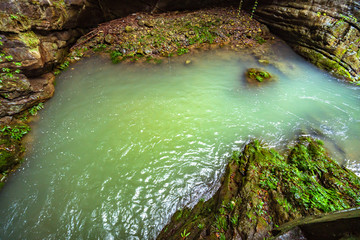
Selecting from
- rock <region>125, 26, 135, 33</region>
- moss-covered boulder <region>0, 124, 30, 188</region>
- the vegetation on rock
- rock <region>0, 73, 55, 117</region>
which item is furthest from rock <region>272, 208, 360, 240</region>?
rock <region>125, 26, 135, 33</region>

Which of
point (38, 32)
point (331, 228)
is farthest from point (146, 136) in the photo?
point (38, 32)

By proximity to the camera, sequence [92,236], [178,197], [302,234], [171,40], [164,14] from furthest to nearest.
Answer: [164,14] < [171,40] < [178,197] < [92,236] < [302,234]

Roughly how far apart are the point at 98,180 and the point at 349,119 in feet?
26.0

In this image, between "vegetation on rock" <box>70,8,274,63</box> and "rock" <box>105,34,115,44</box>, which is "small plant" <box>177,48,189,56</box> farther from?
"rock" <box>105,34,115,44</box>

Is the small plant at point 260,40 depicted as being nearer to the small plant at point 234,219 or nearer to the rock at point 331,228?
the small plant at point 234,219

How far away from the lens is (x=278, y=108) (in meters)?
6.04

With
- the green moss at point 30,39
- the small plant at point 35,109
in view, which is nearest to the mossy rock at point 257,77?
the small plant at point 35,109

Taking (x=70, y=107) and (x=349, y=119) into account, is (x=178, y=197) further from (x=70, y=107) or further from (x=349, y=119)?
(x=349, y=119)

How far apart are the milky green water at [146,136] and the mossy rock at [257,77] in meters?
0.34

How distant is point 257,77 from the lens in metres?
7.32

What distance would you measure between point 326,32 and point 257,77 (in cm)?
437

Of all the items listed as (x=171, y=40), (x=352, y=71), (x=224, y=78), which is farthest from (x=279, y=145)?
(x=171, y=40)

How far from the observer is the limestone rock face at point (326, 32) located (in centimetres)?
761

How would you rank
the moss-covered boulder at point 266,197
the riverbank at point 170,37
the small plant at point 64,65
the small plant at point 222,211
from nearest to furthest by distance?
the moss-covered boulder at point 266,197 < the small plant at point 222,211 < the small plant at point 64,65 < the riverbank at point 170,37
